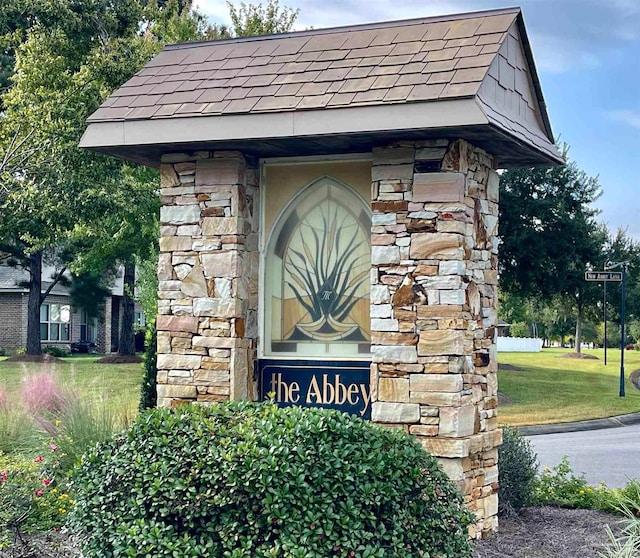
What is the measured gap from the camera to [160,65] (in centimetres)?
804

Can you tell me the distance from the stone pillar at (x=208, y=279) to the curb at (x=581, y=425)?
40.8 feet

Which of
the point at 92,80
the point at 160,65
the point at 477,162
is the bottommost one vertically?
the point at 477,162

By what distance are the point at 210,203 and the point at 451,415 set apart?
2.60 meters

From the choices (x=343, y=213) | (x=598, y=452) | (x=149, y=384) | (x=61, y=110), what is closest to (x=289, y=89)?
(x=343, y=213)

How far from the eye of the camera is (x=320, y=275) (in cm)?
755

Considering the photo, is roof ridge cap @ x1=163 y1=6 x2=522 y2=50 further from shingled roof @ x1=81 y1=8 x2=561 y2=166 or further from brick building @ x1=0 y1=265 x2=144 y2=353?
brick building @ x1=0 y1=265 x2=144 y2=353

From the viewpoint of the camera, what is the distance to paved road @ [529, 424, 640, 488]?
1338 cm

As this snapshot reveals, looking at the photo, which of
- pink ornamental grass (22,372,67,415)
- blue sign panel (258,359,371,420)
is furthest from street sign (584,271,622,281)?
blue sign panel (258,359,371,420)

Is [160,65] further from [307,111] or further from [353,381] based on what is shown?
[353,381]

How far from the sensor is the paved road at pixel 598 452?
1338 cm

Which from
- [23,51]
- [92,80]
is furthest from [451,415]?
[23,51]

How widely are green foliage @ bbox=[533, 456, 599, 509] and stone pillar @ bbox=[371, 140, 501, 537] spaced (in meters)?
2.16

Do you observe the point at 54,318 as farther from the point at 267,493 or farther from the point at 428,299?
the point at 267,493

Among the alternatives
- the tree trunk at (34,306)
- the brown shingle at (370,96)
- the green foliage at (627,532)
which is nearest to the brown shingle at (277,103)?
the brown shingle at (370,96)
